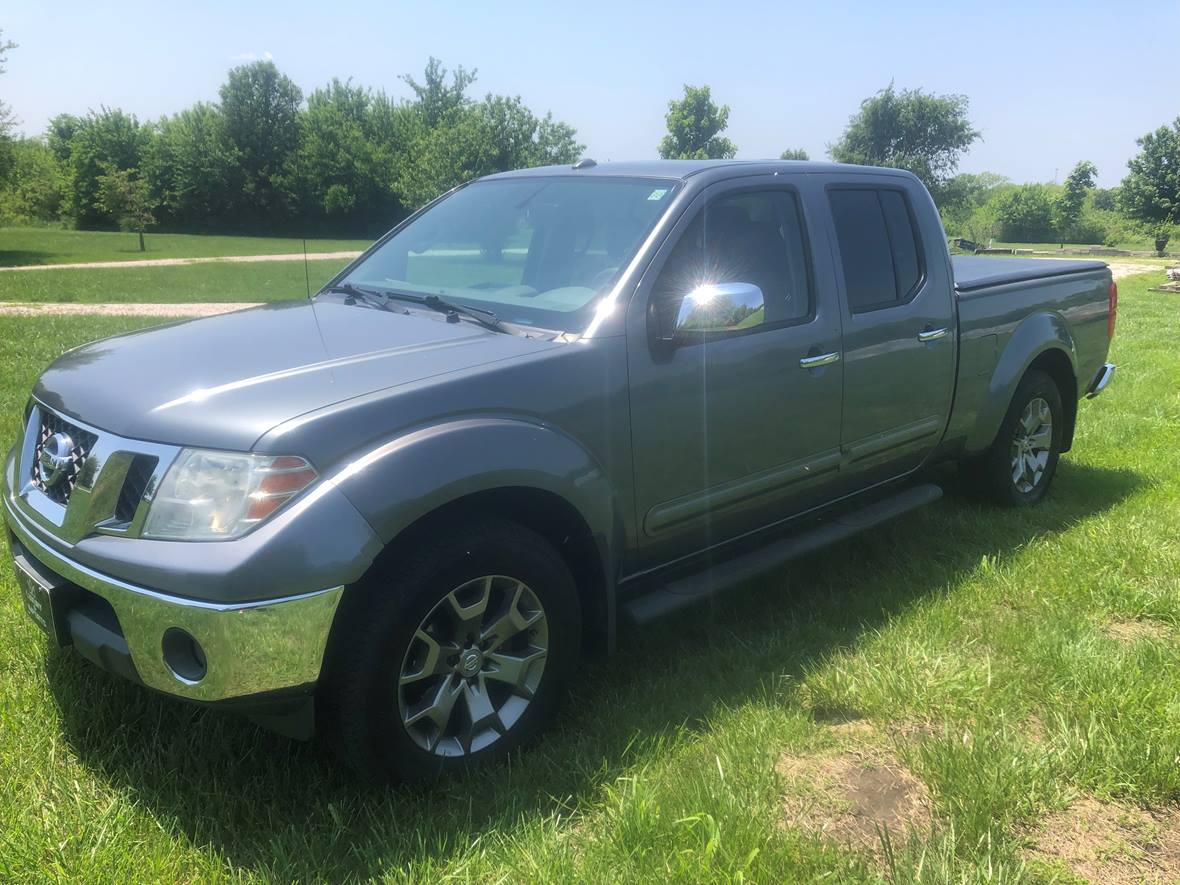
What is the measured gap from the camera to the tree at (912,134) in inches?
3260

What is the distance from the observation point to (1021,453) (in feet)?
17.3

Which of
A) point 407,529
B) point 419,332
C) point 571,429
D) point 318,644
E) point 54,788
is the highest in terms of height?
point 419,332

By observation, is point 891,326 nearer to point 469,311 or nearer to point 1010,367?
point 1010,367

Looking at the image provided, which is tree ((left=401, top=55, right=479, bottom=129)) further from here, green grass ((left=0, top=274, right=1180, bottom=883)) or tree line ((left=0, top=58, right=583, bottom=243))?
green grass ((left=0, top=274, right=1180, bottom=883))

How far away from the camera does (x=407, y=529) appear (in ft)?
8.23

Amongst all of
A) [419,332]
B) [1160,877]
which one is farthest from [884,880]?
[419,332]

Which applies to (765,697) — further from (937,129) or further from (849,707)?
(937,129)

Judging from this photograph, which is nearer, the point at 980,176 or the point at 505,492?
the point at 505,492

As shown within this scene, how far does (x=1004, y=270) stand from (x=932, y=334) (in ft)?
4.57

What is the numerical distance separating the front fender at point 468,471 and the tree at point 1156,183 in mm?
46751

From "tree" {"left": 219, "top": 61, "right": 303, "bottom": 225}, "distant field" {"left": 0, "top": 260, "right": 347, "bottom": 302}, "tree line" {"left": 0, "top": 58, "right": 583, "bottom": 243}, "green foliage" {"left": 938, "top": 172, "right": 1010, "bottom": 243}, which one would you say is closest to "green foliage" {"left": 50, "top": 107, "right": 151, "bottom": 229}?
"tree line" {"left": 0, "top": 58, "right": 583, "bottom": 243}

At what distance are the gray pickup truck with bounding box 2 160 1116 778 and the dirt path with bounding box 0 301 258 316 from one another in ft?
37.3

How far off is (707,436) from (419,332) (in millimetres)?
1049

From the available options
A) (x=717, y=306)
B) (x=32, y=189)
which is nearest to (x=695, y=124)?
(x=32, y=189)
